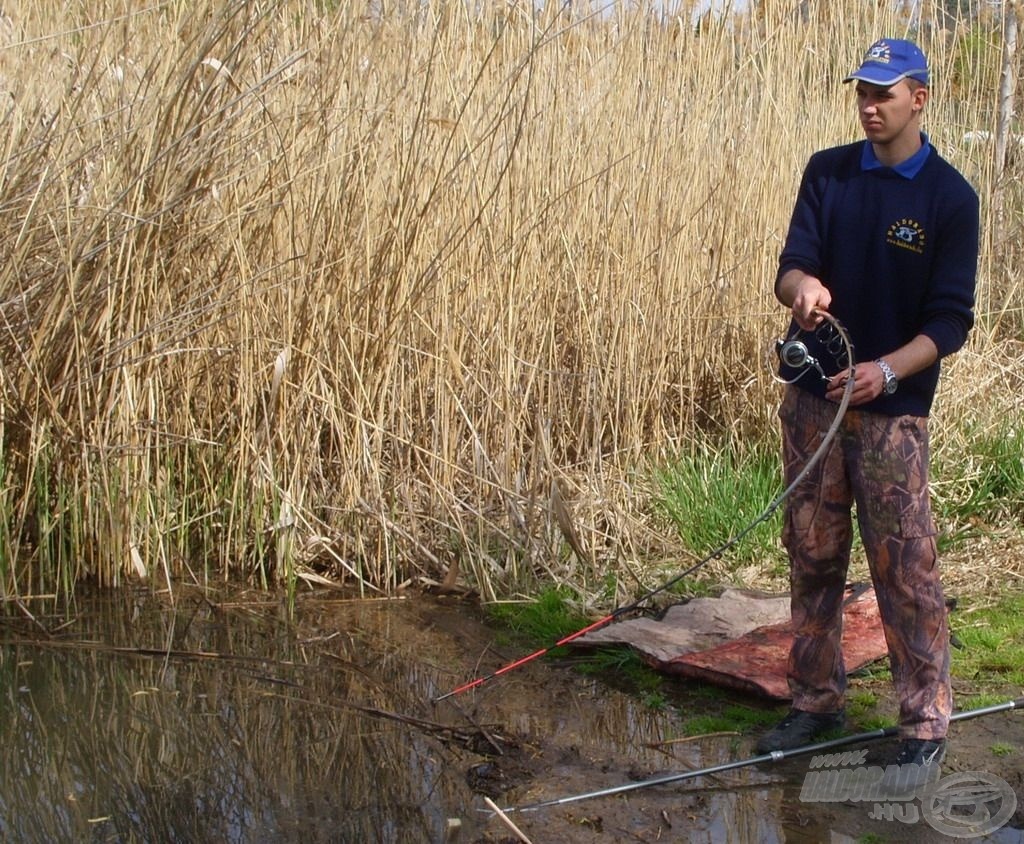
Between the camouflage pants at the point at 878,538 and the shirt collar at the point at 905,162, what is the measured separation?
57 cm

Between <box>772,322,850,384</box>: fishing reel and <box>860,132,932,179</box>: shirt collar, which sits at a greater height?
<box>860,132,932,179</box>: shirt collar

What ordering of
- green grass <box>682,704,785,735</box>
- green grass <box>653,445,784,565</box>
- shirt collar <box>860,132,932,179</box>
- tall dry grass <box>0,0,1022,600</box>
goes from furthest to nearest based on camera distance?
1. green grass <box>653,445,784,565</box>
2. tall dry grass <box>0,0,1022,600</box>
3. green grass <box>682,704,785,735</box>
4. shirt collar <box>860,132,932,179</box>

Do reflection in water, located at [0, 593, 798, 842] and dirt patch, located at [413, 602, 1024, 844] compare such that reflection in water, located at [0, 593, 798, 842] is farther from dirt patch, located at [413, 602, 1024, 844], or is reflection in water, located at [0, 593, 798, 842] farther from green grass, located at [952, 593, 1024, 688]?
green grass, located at [952, 593, 1024, 688]

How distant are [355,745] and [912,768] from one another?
1.41 metres

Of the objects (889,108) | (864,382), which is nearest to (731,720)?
(864,382)

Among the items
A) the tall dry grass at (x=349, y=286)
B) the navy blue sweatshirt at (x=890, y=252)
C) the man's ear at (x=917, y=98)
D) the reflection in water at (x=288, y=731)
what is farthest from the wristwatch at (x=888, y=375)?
the tall dry grass at (x=349, y=286)

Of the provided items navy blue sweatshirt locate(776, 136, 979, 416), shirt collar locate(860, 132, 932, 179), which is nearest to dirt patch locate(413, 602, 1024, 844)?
navy blue sweatshirt locate(776, 136, 979, 416)

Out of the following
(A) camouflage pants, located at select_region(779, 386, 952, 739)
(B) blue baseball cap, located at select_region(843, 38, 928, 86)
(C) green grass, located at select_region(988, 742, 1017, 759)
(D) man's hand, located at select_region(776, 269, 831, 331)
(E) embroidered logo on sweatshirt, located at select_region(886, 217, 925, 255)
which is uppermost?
(B) blue baseball cap, located at select_region(843, 38, 928, 86)

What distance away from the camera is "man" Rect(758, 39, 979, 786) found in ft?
9.39

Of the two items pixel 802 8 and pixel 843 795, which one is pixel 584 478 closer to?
pixel 843 795

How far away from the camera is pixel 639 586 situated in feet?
14.4

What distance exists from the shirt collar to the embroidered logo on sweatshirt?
12cm

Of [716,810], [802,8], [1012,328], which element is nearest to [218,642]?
[716,810]

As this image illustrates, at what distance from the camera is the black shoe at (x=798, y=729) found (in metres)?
3.21
